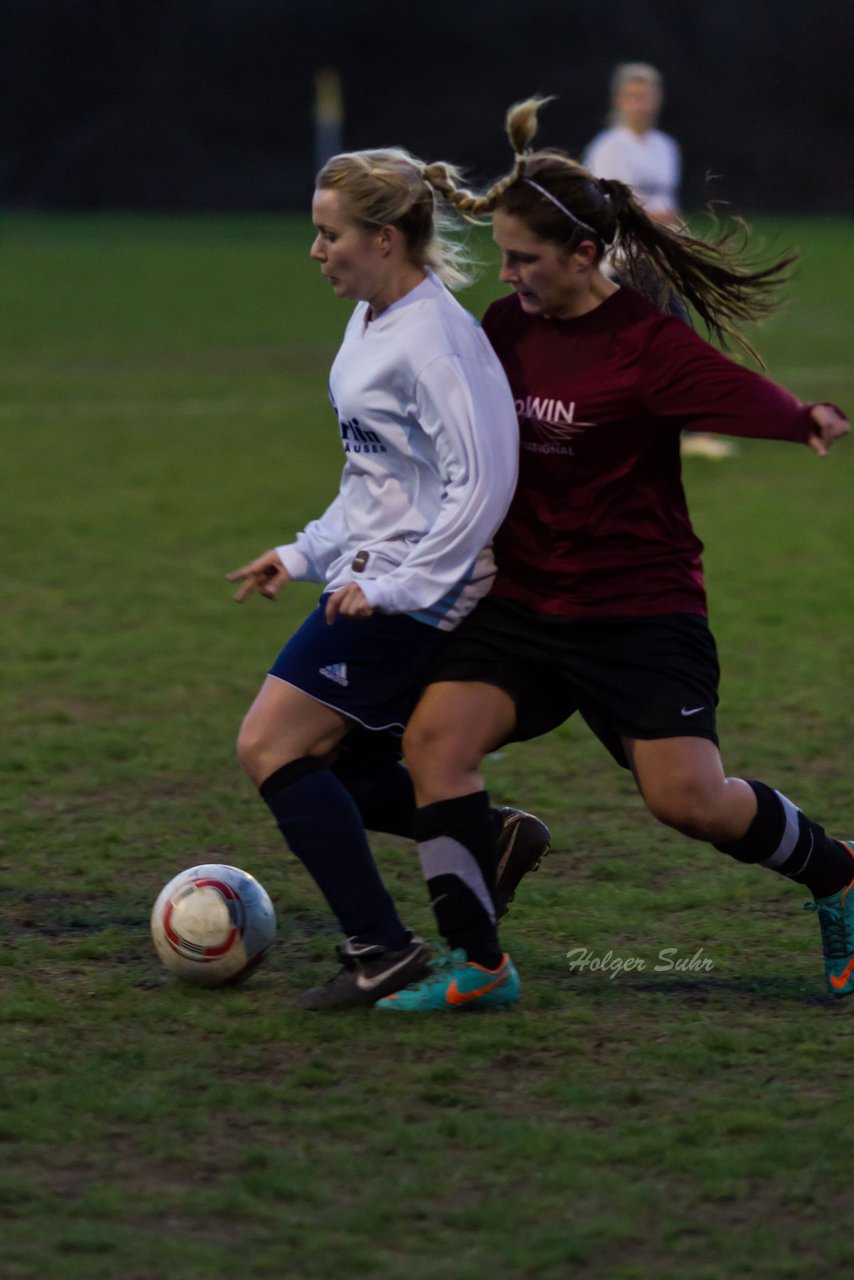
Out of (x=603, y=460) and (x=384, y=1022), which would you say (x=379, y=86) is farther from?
(x=384, y=1022)

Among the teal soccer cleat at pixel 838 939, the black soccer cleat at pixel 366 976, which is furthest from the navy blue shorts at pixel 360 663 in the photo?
the teal soccer cleat at pixel 838 939

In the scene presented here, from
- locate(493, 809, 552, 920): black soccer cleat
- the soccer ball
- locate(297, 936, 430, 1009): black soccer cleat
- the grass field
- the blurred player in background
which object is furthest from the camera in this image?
the blurred player in background

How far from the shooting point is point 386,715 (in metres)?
3.74

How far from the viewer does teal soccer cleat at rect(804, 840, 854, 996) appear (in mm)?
3834

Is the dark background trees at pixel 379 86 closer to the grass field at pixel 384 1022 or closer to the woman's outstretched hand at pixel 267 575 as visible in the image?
the grass field at pixel 384 1022

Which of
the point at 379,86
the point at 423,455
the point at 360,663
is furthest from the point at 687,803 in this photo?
the point at 379,86

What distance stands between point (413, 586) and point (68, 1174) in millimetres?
1197

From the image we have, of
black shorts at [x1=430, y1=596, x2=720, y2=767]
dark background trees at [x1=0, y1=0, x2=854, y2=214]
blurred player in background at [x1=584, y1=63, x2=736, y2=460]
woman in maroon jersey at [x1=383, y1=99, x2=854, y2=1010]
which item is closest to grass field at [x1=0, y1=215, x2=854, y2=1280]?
woman in maroon jersey at [x1=383, y1=99, x2=854, y2=1010]

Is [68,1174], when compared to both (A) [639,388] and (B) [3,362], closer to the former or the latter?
(A) [639,388]

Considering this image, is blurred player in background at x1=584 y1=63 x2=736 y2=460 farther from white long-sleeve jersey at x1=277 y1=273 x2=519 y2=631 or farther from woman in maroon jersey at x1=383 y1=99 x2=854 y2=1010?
white long-sleeve jersey at x1=277 y1=273 x2=519 y2=631

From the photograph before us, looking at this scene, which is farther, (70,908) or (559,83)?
(559,83)

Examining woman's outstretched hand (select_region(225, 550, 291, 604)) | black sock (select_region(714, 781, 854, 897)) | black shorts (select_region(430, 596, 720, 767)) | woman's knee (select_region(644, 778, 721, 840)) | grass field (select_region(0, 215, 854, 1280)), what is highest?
woman's outstretched hand (select_region(225, 550, 291, 604))

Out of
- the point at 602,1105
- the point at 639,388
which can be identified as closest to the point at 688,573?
the point at 639,388

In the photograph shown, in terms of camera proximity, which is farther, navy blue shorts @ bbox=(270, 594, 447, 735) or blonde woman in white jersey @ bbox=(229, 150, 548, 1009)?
navy blue shorts @ bbox=(270, 594, 447, 735)
